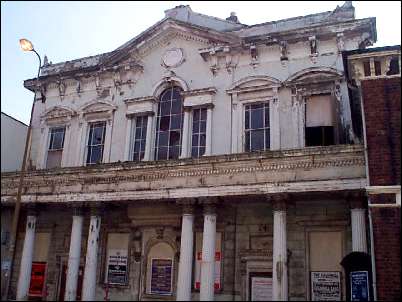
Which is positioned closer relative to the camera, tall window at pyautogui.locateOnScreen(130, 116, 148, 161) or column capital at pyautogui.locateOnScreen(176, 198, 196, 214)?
column capital at pyautogui.locateOnScreen(176, 198, 196, 214)

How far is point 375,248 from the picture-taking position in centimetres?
1211

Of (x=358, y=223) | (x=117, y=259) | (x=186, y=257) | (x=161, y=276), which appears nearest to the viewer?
(x=358, y=223)

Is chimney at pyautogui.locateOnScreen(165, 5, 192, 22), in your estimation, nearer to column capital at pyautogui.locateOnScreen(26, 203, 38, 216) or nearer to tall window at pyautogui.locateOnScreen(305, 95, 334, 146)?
tall window at pyautogui.locateOnScreen(305, 95, 334, 146)

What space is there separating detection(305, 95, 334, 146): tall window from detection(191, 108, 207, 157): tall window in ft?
13.3

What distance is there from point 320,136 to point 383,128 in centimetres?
436

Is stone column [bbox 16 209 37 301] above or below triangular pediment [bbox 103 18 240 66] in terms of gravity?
below

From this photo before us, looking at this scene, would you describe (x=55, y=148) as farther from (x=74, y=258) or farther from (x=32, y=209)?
(x=74, y=258)

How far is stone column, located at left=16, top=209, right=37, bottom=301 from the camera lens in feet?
56.8

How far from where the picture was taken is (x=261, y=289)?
649 inches

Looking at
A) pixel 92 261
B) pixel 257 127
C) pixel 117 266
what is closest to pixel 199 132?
pixel 257 127

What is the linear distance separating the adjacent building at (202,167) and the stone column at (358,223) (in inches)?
1.6

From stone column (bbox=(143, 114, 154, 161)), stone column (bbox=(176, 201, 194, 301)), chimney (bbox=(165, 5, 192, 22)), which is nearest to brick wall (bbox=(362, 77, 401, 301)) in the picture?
stone column (bbox=(176, 201, 194, 301))

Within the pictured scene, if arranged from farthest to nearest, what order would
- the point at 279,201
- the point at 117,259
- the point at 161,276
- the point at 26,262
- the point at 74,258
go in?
1. the point at 117,259
2. the point at 161,276
3. the point at 26,262
4. the point at 74,258
5. the point at 279,201

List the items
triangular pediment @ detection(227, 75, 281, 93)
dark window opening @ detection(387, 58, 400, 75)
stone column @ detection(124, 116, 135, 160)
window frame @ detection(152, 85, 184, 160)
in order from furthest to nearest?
stone column @ detection(124, 116, 135, 160) < window frame @ detection(152, 85, 184, 160) < triangular pediment @ detection(227, 75, 281, 93) < dark window opening @ detection(387, 58, 400, 75)
